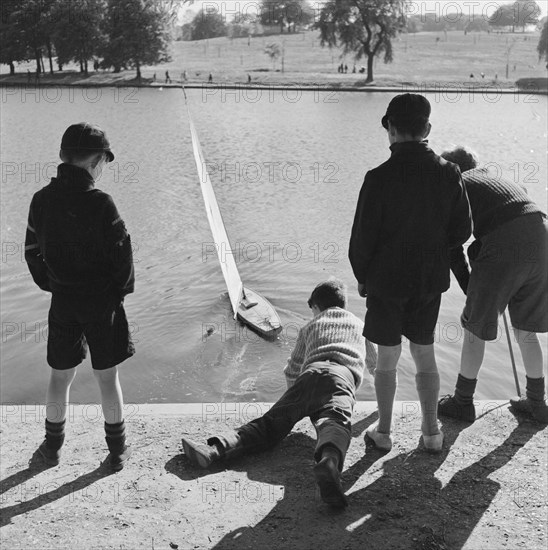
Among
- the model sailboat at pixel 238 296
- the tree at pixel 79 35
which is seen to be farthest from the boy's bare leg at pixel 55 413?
the tree at pixel 79 35

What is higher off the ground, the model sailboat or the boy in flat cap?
the boy in flat cap

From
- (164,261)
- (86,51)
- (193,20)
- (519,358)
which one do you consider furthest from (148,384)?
(193,20)

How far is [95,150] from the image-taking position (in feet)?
13.8

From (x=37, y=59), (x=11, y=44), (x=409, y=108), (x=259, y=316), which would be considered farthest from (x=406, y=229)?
(x=11, y=44)

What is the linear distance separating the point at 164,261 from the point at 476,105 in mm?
44317

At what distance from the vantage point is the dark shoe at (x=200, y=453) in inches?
176

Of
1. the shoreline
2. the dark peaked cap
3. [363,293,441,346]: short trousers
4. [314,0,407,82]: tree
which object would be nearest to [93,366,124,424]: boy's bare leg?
[363,293,441,346]: short trousers

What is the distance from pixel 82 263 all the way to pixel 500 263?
249 cm

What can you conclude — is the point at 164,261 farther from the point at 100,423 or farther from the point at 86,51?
the point at 86,51

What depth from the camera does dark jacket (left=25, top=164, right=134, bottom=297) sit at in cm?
415

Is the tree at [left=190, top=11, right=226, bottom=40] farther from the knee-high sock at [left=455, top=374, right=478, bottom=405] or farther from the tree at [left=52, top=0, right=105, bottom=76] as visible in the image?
the knee-high sock at [left=455, top=374, right=478, bottom=405]

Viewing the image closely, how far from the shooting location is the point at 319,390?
456 centimetres

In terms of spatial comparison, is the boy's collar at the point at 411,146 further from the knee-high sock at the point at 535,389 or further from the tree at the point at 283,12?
the tree at the point at 283,12

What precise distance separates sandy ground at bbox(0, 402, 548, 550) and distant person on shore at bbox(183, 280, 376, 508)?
0.44 ft
